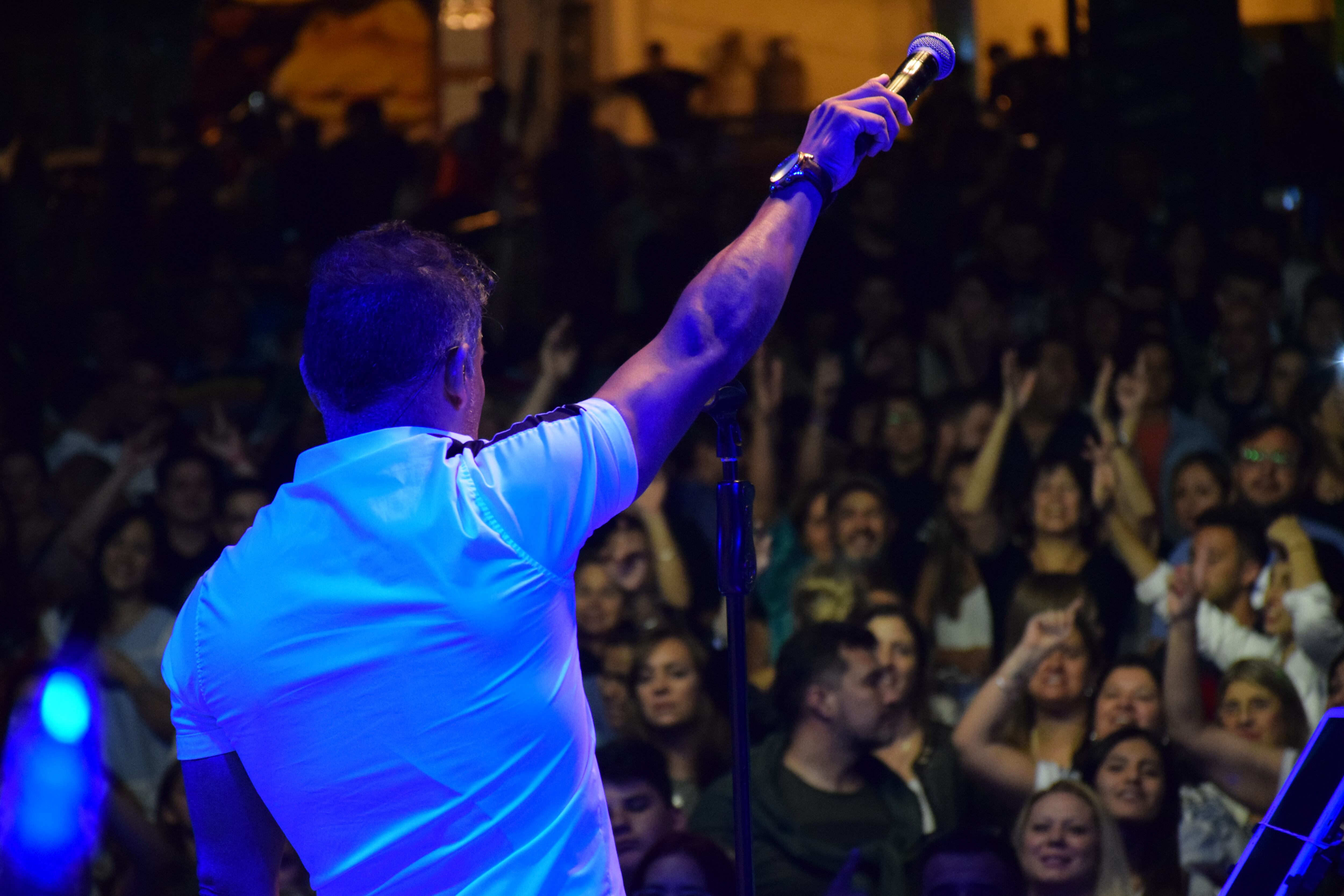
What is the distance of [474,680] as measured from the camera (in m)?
1.04

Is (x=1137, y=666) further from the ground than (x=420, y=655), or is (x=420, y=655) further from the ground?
(x=420, y=655)

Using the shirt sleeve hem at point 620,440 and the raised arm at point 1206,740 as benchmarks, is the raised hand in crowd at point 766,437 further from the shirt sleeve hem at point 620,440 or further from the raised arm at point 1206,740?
the shirt sleeve hem at point 620,440

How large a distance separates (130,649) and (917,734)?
2243 millimetres

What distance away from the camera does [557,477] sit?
1.05 m

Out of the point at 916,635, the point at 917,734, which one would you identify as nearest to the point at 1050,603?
the point at 916,635

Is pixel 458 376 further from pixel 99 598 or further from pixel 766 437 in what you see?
pixel 99 598

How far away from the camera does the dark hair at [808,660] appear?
11.6 ft

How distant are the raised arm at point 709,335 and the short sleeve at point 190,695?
1.20ft

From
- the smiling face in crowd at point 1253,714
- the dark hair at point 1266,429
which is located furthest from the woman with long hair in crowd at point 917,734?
the dark hair at point 1266,429

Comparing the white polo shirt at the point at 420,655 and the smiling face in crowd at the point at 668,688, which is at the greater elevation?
the white polo shirt at the point at 420,655

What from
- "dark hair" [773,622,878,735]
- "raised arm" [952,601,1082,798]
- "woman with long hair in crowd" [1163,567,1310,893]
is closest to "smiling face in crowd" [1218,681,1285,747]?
"woman with long hair in crowd" [1163,567,1310,893]

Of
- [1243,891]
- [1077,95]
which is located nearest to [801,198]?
[1243,891]

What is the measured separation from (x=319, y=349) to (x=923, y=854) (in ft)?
8.26

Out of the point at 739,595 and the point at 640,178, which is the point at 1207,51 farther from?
the point at 739,595
